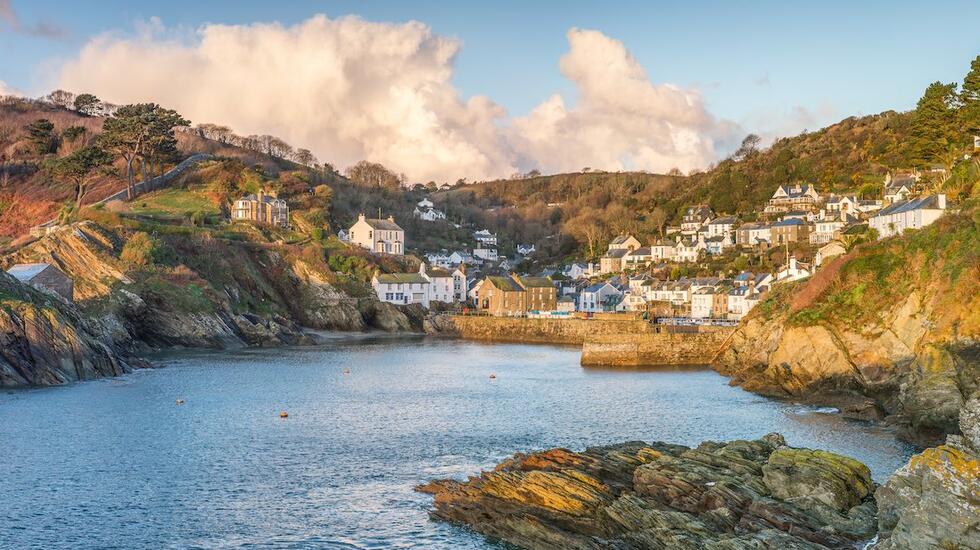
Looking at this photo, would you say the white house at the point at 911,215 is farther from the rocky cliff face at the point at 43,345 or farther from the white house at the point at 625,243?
the rocky cliff face at the point at 43,345

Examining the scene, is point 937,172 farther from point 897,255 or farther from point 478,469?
point 478,469

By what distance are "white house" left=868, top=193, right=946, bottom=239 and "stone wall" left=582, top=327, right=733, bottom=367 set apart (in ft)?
50.0

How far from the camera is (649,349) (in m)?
64.5

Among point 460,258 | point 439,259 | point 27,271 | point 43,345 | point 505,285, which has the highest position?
point 460,258

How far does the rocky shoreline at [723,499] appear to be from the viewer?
52.3 feet

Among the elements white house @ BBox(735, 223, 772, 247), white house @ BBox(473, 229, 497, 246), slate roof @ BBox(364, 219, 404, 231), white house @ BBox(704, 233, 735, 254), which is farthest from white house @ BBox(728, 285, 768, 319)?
white house @ BBox(473, 229, 497, 246)

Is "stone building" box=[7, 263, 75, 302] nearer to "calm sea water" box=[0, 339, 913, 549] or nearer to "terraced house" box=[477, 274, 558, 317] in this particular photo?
"calm sea water" box=[0, 339, 913, 549]

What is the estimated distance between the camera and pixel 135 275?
74.2m

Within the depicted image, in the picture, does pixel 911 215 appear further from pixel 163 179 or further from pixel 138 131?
pixel 163 179

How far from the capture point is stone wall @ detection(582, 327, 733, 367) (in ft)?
211

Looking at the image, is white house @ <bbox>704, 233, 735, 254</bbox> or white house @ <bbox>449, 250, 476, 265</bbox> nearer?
white house @ <bbox>704, 233, 735, 254</bbox>

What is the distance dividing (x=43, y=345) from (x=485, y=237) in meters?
115

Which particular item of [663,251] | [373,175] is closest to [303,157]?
[373,175]

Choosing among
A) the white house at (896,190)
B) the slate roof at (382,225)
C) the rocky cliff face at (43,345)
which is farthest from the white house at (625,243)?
the rocky cliff face at (43,345)
